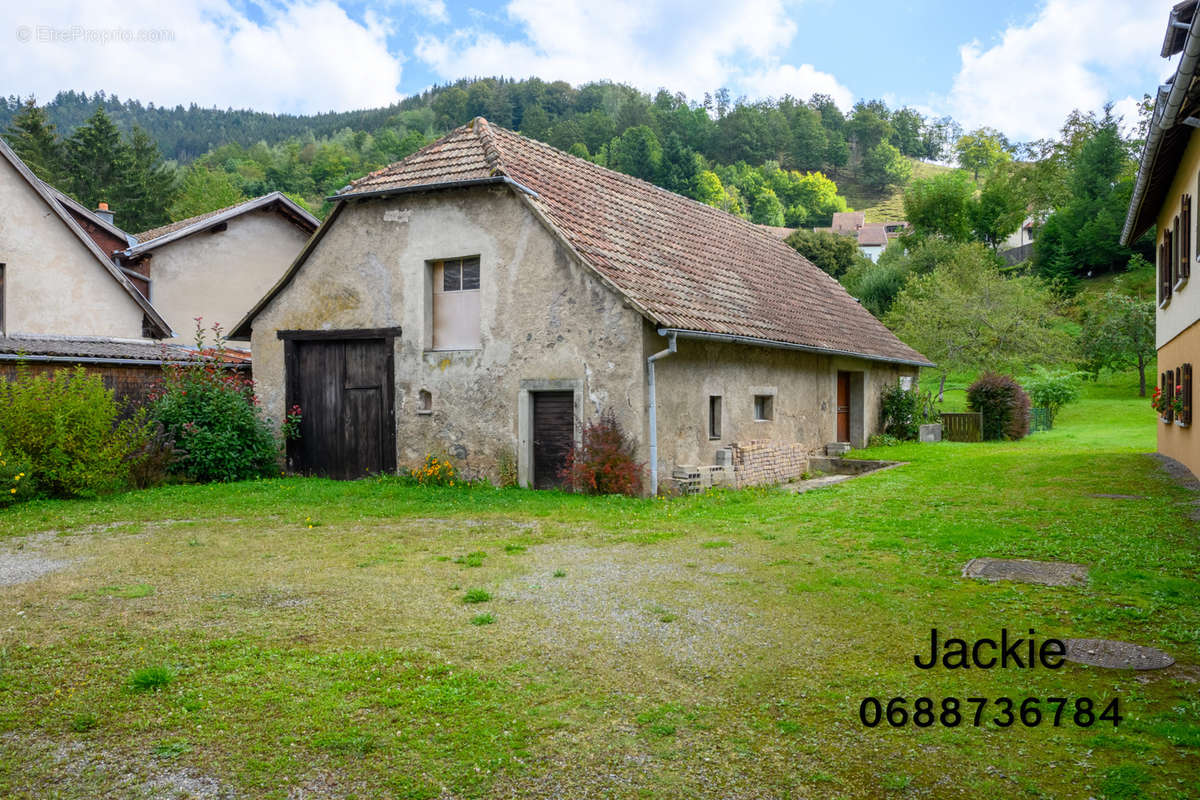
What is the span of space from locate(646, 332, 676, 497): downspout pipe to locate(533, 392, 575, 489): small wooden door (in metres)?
1.46

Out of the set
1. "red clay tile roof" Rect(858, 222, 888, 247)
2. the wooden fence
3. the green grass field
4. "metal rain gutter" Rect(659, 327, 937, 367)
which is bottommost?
the wooden fence

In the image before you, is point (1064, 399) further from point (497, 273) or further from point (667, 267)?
point (497, 273)

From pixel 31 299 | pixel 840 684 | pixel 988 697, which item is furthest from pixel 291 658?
pixel 31 299

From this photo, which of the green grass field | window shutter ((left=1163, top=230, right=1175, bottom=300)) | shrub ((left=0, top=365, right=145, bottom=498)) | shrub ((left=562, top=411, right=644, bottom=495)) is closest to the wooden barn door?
shrub ((left=0, top=365, right=145, bottom=498))

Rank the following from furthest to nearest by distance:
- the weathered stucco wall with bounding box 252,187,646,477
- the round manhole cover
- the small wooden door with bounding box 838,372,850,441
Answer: the small wooden door with bounding box 838,372,850,441 < the weathered stucco wall with bounding box 252,187,646,477 < the round manhole cover

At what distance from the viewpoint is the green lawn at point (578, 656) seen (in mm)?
3717

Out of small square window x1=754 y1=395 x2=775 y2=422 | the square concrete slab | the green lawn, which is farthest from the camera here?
small square window x1=754 y1=395 x2=775 y2=422

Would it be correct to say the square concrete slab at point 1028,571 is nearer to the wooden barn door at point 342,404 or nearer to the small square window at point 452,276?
the small square window at point 452,276

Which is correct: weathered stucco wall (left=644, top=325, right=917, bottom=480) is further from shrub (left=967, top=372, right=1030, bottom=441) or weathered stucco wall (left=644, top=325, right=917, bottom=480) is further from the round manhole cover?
the round manhole cover

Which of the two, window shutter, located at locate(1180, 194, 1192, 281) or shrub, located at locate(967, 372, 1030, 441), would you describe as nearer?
window shutter, located at locate(1180, 194, 1192, 281)

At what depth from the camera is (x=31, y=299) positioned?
58.0 ft

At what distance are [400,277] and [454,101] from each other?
100720 millimetres

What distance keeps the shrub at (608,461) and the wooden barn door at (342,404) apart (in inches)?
165

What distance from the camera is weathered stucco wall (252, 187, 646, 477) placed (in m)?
13.3
